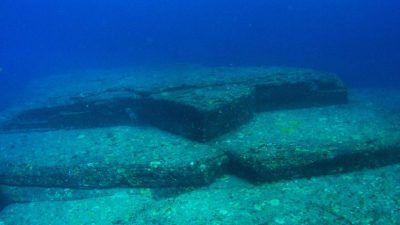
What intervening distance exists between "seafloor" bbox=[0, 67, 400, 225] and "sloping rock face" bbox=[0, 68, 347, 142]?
0.07 meters

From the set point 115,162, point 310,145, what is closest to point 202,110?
point 115,162

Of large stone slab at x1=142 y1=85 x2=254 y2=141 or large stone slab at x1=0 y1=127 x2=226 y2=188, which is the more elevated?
large stone slab at x1=142 y1=85 x2=254 y2=141

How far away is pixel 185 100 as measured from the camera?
5672 millimetres

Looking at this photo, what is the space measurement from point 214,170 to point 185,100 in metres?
1.60

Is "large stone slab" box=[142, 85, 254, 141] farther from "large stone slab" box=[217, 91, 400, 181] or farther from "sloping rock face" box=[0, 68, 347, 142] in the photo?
"large stone slab" box=[217, 91, 400, 181]

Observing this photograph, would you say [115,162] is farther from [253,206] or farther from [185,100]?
[253,206]

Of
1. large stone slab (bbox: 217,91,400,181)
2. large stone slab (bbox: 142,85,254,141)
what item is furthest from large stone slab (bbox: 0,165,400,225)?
large stone slab (bbox: 142,85,254,141)

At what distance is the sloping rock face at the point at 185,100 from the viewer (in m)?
5.71

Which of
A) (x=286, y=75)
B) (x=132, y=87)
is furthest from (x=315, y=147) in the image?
(x=132, y=87)

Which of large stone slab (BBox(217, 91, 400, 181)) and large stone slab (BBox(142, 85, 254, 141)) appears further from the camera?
large stone slab (BBox(142, 85, 254, 141))

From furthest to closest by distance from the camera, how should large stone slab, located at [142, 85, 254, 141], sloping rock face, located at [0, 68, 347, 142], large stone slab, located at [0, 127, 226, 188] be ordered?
sloping rock face, located at [0, 68, 347, 142] < large stone slab, located at [142, 85, 254, 141] < large stone slab, located at [0, 127, 226, 188]

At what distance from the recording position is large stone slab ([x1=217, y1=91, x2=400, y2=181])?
14.6 feet

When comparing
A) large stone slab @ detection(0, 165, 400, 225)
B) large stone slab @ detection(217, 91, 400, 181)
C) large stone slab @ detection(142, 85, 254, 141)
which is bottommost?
large stone slab @ detection(0, 165, 400, 225)

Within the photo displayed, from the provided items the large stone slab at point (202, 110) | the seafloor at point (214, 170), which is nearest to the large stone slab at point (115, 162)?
the seafloor at point (214, 170)
